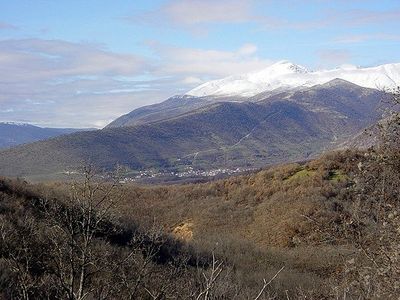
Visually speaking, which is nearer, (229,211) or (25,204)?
(25,204)

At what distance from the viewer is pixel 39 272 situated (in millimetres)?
16578

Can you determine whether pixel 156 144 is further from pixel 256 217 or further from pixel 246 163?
pixel 256 217

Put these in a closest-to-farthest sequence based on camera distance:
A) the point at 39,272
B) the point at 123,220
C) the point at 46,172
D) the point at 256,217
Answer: the point at 39,272
the point at 123,220
the point at 256,217
the point at 46,172

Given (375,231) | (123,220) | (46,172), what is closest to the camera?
(375,231)

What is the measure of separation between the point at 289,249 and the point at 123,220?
10261 mm

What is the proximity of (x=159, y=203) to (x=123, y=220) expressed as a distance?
16.9 m

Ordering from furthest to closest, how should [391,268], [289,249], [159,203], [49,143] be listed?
[49,143]
[159,203]
[289,249]
[391,268]

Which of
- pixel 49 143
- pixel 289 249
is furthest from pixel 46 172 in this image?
pixel 289 249

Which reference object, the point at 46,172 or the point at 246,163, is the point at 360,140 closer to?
the point at 46,172

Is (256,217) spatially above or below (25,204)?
below

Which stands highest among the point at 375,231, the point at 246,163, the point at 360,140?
the point at 360,140

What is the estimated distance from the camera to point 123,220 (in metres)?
28.9

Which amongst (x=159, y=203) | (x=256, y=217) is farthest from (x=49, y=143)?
(x=256, y=217)

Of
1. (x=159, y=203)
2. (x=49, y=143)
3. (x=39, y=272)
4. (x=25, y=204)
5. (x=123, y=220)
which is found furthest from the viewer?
(x=49, y=143)
